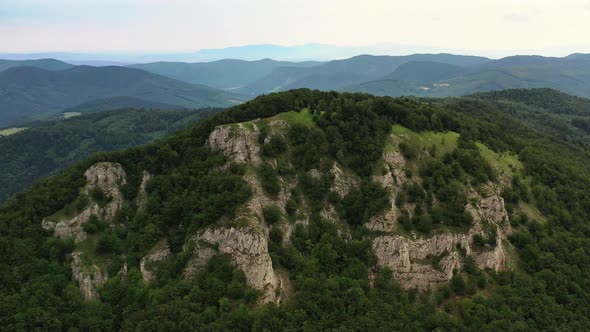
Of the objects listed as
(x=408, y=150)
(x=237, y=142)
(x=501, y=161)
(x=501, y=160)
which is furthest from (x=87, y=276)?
(x=501, y=160)

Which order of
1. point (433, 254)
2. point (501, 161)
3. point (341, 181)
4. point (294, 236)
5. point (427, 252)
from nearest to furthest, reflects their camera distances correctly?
1. point (294, 236)
2. point (427, 252)
3. point (433, 254)
4. point (341, 181)
5. point (501, 161)

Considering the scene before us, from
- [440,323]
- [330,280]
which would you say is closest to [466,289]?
[440,323]

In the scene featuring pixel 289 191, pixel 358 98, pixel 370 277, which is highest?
pixel 358 98

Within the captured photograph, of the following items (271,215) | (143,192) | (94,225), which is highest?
(143,192)

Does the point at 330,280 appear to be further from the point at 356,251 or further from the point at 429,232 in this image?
the point at 429,232

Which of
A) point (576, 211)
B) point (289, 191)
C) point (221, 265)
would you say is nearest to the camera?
point (221, 265)

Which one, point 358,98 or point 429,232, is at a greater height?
point 358,98

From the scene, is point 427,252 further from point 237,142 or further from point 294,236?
point 237,142

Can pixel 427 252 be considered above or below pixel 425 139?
below
